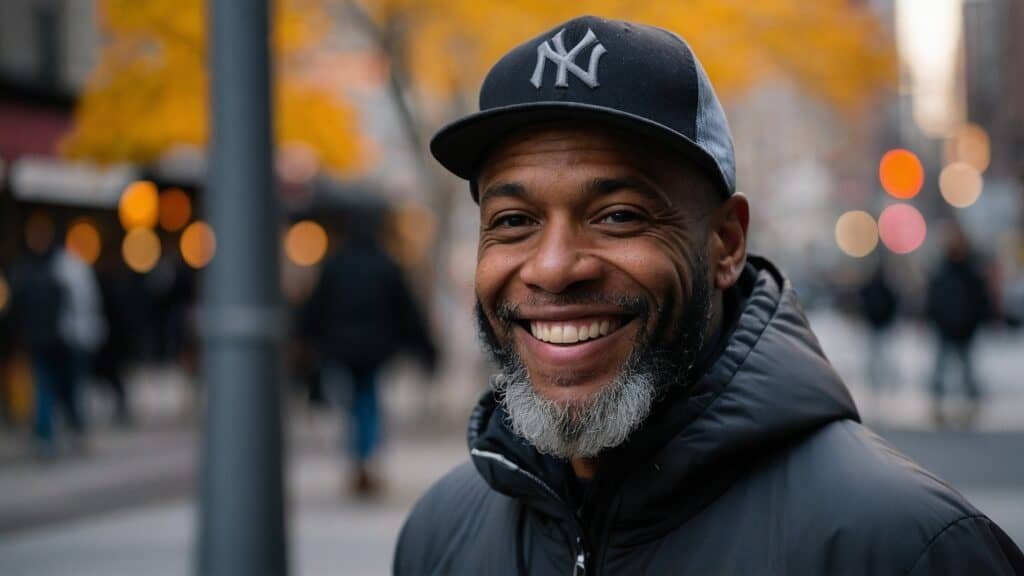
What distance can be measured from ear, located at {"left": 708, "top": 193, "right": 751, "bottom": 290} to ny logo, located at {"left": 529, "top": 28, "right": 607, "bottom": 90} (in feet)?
1.04

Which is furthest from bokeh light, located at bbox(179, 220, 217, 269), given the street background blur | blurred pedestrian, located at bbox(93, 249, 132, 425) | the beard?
the beard

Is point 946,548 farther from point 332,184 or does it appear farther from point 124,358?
point 332,184

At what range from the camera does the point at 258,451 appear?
646 cm

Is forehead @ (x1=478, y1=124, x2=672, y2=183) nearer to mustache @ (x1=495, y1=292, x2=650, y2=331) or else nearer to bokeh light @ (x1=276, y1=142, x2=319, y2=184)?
mustache @ (x1=495, y1=292, x2=650, y2=331)

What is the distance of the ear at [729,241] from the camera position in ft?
7.41

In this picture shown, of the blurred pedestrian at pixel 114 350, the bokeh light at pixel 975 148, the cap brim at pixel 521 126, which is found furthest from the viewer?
the bokeh light at pixel 975 148

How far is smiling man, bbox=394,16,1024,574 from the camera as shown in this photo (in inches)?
80.0

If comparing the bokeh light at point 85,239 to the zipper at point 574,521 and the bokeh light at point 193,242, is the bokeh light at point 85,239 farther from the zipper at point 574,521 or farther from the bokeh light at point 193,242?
the zipper at point 574,521

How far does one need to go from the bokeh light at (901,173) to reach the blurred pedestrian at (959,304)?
3992 millimetres

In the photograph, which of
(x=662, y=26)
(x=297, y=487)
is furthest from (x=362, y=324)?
(x=662, y=26)

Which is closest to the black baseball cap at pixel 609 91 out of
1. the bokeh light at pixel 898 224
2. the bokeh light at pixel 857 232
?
the bokeh light at pixel 898 224

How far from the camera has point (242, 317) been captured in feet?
20.8

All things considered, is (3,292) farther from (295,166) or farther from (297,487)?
(297,487)

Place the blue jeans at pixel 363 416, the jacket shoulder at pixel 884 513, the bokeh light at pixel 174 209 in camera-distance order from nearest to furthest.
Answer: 1. the jacket shoulder at pixel 884 513
2. the blue jeans at pixel 363 416
3. the bokeh light at pixel 174 209
